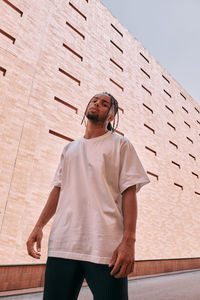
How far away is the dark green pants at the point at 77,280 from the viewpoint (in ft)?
2.37

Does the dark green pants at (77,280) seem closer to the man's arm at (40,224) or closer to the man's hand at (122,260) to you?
the man's hand at (122,260)

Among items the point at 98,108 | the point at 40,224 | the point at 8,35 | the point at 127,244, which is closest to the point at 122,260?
the point at 127,244

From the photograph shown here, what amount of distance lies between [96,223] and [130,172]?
0.25m

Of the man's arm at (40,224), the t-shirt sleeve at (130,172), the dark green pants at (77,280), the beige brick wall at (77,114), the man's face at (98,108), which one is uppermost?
the beige brick wall at (77,114)

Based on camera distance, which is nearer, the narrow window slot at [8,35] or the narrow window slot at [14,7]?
the narrow window slot at [8,35]

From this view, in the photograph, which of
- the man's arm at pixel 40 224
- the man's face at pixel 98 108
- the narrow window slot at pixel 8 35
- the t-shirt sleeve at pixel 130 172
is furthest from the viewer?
the narrow window slot at pixel 8 35

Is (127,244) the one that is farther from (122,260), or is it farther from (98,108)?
(98,108)

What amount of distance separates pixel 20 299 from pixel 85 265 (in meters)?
2.68

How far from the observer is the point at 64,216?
35.7 inches

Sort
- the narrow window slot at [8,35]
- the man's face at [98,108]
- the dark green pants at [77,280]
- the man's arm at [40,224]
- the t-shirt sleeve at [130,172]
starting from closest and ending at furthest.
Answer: the dark green pants at [77,280] < the t-shirt sleeve at [130,172] < the man's arm at [40,224] < the man's face at [98,108] < the narrow window slot at [8,35]

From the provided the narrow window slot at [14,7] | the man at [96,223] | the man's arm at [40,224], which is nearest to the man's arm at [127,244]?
the man at [96,223]

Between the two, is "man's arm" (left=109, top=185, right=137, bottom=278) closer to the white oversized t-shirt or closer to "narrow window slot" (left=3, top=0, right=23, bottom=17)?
the white oversized t-shirt

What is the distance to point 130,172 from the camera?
92 cm

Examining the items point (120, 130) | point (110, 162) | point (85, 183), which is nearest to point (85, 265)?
point (85, 183)
